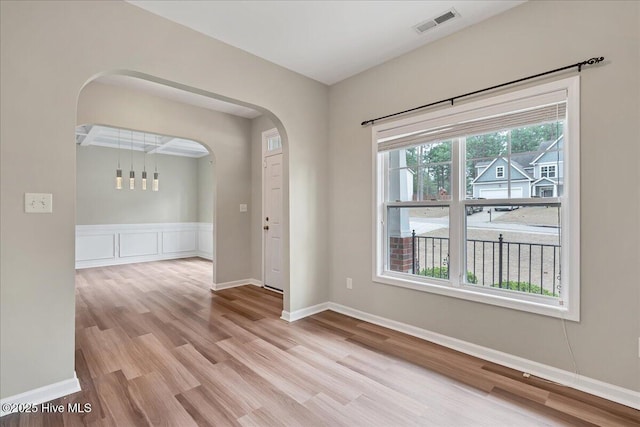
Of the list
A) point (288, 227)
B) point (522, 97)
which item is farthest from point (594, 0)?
point (288, 227)

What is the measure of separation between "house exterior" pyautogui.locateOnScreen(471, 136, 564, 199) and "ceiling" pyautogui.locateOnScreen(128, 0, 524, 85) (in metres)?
1.17

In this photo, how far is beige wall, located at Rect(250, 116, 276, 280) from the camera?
16.8ft

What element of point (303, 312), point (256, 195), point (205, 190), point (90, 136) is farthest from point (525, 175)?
point (205, 190)

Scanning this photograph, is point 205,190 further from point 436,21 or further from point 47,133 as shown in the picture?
point 436,21

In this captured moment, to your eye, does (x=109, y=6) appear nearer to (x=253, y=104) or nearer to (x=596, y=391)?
(x=253, y=104)

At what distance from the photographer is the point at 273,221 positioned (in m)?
4.87

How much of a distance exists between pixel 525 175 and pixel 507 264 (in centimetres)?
75

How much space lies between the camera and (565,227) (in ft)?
7.15

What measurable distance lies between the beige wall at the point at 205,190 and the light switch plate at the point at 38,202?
19.6 ft

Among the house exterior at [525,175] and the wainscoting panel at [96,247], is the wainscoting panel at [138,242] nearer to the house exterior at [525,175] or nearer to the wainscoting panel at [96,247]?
the wainscoting panel at [96,247]

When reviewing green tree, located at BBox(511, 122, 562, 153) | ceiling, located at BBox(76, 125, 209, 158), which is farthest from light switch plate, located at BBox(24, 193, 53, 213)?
ceiling, located at BBox(76, 125, 209, 158)

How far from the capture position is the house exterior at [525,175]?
227cm

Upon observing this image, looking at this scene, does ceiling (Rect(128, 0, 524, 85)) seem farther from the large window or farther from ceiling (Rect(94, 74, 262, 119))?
ceiling (Rect(94, 74, 262, 119))

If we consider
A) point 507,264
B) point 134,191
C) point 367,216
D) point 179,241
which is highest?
point 134,191
